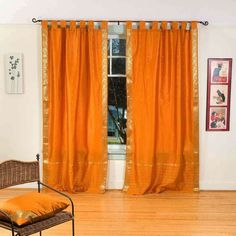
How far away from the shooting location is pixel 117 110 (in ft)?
17.3

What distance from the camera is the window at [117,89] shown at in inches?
202

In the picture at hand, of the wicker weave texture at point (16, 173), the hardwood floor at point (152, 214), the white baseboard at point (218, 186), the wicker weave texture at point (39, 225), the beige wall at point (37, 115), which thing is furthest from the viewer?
the white baseboard at point (218, 186)

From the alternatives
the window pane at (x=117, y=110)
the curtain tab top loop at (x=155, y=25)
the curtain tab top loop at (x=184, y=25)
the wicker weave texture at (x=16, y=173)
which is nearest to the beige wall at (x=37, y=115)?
the curtain tab top loop at (x=184, y=25)

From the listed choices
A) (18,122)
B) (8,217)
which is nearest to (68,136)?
(18,122)

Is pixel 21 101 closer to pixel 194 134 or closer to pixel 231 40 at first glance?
pixel 194 134

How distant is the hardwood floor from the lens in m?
3.81

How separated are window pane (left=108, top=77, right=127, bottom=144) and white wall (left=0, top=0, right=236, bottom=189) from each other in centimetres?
39

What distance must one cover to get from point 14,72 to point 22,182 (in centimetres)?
207

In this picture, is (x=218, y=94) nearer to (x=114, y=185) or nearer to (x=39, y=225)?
(x=114, y=185)

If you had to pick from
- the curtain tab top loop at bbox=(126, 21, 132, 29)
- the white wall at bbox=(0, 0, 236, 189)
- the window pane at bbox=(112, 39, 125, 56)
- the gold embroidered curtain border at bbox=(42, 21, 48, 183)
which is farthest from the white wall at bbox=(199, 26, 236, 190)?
the gold embroidered curtain border at bbox=(42, 21, 48, 183)

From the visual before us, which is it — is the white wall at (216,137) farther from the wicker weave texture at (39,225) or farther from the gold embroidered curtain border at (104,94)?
the wicker weave texture at (39,225)

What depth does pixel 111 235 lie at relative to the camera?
12.1 feet

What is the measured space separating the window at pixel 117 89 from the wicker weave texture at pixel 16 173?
2.06 meters

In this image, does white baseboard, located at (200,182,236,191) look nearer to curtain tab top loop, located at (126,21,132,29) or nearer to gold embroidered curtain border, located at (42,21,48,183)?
gold embroidered curtain border, located at (42,21,48,183)
